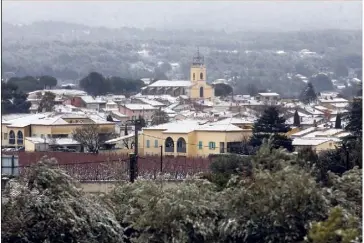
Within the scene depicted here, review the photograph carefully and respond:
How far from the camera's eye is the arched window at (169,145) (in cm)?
2906

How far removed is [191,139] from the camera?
29.2 meters

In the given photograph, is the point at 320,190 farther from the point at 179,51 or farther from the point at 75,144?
the point at 179,51

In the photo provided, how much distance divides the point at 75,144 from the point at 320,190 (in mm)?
20313

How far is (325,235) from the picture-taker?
783 cm

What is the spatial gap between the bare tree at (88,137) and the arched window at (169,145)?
4.49 ft

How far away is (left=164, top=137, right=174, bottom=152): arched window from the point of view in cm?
2906

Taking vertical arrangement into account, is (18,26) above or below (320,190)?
below

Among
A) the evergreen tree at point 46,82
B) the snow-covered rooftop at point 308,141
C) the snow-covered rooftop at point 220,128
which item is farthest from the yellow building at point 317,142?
the evergreen tree at point 46,82

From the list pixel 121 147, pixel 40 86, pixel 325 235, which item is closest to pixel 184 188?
pixel 325 235

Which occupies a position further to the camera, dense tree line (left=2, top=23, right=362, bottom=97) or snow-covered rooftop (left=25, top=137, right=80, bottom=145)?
dense tree line (left=2, top=23, right=362, bottom=97)

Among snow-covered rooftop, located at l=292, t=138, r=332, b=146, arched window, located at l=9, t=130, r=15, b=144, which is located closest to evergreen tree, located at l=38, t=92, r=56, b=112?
arched window, located at l=9, t=130, r=15, b=144

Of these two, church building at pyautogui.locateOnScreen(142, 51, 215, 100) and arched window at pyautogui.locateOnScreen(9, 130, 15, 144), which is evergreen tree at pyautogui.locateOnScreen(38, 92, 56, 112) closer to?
arched window at pyautogui.locateOnScreen(9, 130, 15, 144)

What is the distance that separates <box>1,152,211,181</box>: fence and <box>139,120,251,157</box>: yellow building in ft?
13.8

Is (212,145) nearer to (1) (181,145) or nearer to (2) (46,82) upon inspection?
(1) (181,145)
